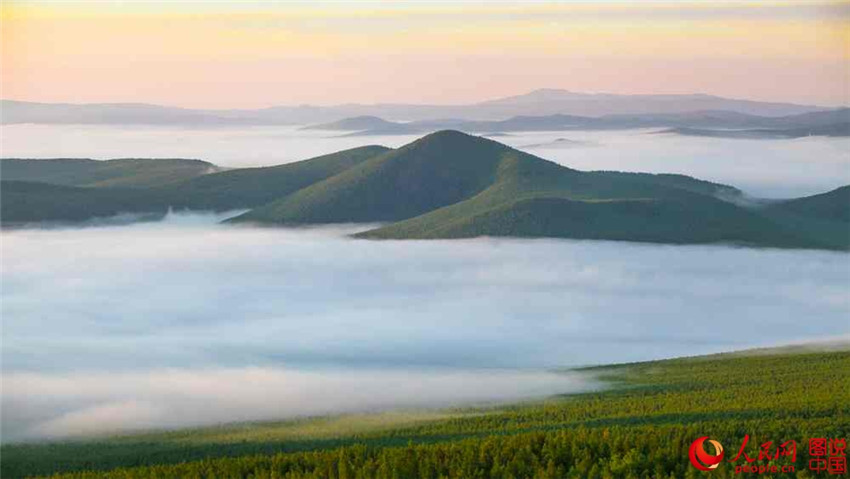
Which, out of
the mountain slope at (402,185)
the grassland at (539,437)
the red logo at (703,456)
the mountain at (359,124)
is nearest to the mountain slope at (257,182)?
the mountain slope at (402,185)

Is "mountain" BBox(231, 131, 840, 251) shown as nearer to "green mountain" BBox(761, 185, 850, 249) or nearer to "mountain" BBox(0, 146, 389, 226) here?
"green mountain" BBox(761, 185, 850, 249)

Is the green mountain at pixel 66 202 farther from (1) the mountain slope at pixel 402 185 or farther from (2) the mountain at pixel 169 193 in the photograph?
(1) the mountain slope at pixel 402 185

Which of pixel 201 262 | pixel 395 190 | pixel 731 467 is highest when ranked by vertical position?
pixel 395 190

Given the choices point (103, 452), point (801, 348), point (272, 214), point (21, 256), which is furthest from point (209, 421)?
point (272, 214)

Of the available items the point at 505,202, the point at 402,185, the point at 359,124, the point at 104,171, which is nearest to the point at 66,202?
the point at 104,171

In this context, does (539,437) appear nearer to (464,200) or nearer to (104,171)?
(464,200)

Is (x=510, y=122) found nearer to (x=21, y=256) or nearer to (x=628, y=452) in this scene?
(x=21, y=256)
